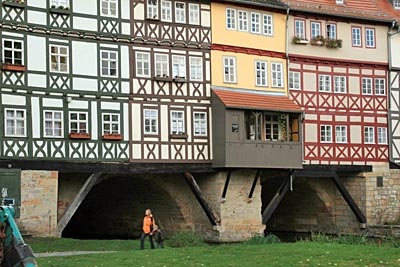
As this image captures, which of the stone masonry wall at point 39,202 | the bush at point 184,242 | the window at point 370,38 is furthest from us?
the window at point 370,38

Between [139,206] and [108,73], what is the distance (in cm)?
709

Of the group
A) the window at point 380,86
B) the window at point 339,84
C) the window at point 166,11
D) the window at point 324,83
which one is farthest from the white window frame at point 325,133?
the window at point 166,11

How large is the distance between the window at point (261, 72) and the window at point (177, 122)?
405 cm

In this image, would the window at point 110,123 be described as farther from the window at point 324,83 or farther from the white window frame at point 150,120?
the window at point 324,83

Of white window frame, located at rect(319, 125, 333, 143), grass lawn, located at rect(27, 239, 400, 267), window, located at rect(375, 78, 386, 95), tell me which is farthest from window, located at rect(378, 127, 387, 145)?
grass lawn, located at rect(27, 239, 400, 267)

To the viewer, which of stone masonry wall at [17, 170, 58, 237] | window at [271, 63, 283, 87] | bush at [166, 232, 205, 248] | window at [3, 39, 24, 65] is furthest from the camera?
window at [271, 63, 283, 87]

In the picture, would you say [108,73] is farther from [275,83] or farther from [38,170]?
[275,83]

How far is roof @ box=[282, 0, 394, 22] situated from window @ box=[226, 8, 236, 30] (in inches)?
123

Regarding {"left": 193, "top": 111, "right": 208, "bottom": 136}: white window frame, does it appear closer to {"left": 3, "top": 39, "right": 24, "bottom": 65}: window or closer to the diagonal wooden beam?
the diagonal wooden beam

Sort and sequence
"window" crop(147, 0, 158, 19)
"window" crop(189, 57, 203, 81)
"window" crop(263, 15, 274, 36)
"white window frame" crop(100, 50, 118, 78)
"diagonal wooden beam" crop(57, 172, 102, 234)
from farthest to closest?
"window" crop(263, 15, 274, 36) < "window" crop(189, 57, 203, 81) < "window" crop(147, 0, 158, 19) < "white window frame" crop(100, 50, 118, 78) < "diagonal wooden beam" crop(57, 172, 102, 234)

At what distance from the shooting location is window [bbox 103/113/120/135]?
2869 centimetres

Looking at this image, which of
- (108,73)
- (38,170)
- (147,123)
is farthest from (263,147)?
(38,170)

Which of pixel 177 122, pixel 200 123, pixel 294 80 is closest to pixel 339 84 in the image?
pixel 294 80

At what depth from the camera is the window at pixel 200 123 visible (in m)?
31.2
